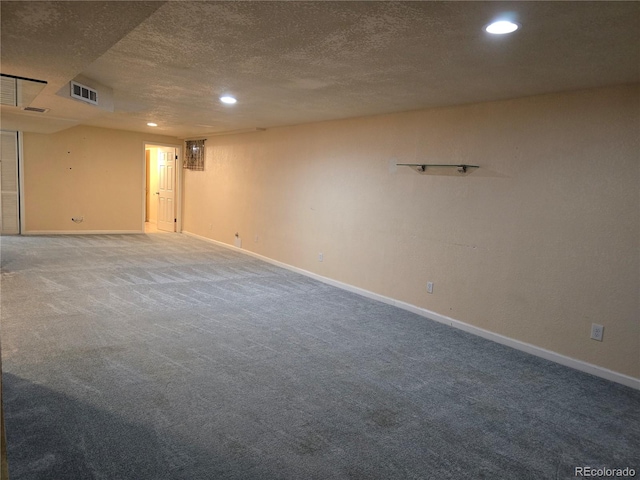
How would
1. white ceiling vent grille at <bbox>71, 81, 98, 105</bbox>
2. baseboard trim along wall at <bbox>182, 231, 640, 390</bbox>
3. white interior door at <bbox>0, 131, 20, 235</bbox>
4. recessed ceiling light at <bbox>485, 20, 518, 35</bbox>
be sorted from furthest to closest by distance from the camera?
white interior door at <bbox>0, 131, 20, 235</bbox> < white ceiling vent grille at <bbox>71, 81, 98, 105</bbox> < baseboard trim along wall at <bbox>182, 231, 640, 390</bbox> < recessed ceiling light at <bbox>485, 20, 518, 35</bbox>

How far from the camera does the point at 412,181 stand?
466 centimetres

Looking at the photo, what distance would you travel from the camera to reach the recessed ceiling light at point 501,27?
2119 mm

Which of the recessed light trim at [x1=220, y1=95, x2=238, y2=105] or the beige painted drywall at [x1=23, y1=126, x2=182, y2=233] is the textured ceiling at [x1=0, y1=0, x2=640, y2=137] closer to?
the recessed light trim at [x1=220, y1=95, x2=238, y2=105]

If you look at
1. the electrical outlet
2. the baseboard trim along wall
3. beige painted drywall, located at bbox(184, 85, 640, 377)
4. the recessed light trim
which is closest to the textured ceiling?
the recessed light trim

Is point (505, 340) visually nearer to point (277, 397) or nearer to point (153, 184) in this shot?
point (277, 397)

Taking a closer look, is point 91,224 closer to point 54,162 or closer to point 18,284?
point 54,162

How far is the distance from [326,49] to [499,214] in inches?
87.7

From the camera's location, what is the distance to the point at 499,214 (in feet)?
12.7

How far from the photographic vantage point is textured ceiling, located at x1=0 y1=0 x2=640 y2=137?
6.49 ft

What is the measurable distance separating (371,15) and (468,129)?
2333 mm

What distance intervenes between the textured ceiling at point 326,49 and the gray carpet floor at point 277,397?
201 cm

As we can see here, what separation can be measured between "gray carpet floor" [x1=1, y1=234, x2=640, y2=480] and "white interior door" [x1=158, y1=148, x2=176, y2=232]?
530 centimetres

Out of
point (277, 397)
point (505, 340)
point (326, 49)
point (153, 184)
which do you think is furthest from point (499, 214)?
point (153, 184)

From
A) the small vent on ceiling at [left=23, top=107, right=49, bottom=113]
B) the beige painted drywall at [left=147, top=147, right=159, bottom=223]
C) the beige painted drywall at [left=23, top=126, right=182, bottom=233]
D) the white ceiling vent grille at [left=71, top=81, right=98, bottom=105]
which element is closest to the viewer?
the white ceiling vent grille at [left=71, top=81, right=98, bottom=105]
